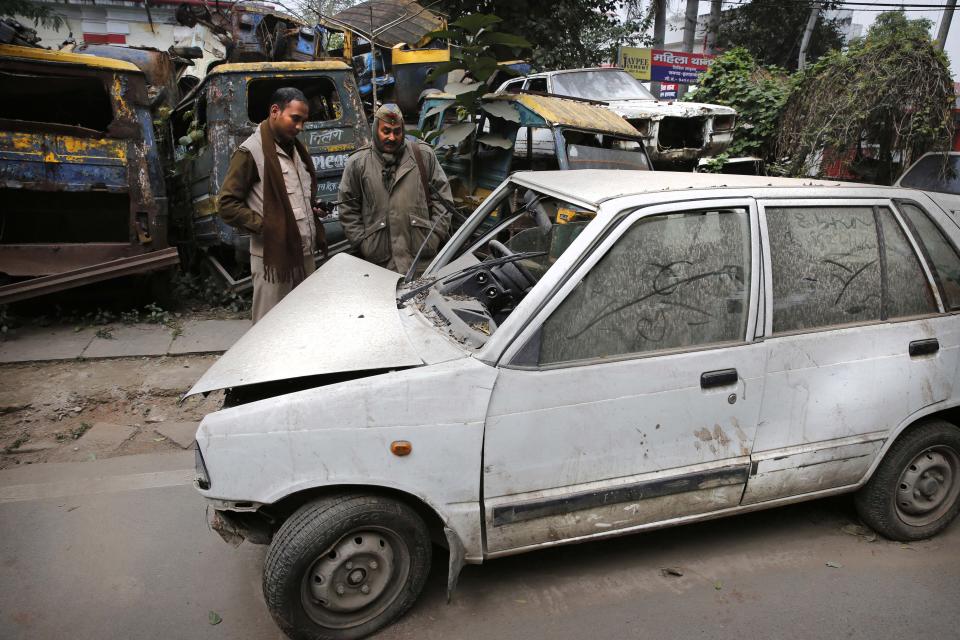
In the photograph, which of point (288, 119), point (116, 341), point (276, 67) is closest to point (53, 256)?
point (116, 341)

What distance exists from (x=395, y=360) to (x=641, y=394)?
Result: 34.5 inches

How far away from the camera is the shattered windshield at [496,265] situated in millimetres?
2561

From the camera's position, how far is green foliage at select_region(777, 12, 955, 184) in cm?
673

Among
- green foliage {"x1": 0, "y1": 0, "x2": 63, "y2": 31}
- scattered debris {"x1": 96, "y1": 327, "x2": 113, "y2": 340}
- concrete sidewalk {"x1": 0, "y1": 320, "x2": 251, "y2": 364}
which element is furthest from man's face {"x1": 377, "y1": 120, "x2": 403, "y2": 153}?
green foliage {"x1": 0, "y1": 0, "x2": 63, "y2": 31}

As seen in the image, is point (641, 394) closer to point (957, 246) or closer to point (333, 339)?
point (333, 339)

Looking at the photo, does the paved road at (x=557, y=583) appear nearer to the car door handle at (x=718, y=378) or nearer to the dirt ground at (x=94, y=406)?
the dirt ground at (x=94, y=406)

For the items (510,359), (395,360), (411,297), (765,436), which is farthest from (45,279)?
(765,436)

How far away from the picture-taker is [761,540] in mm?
2902

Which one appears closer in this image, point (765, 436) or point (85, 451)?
point (765, 436)

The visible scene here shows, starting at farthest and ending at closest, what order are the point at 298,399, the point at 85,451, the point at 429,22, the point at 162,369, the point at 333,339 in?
the point at 429,22 < the point at 162,369 < the point at 85,451 < the point at 333,339 < the point at 298,399

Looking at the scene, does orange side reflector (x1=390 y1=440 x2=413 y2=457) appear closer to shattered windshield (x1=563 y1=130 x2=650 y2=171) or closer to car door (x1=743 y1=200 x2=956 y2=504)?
car door (x1=743 y1=200 x2=956 y2=504)

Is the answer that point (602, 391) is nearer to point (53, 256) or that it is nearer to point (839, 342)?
point (839, 342)

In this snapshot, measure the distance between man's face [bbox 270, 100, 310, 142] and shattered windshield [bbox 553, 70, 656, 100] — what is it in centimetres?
528

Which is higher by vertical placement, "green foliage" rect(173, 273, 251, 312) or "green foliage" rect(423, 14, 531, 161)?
"green foliage" rect(423, 14, 531, 161)
